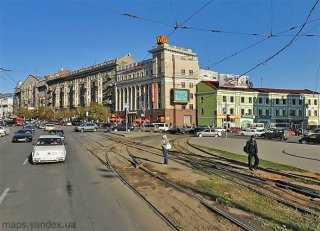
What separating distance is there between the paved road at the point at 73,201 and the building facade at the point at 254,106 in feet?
246

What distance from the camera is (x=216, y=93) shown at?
87.9 meters

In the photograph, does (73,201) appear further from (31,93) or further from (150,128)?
(31,93)

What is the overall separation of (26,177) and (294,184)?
10.2m

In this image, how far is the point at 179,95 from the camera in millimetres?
93625

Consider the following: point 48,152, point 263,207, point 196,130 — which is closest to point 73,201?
point 263,207

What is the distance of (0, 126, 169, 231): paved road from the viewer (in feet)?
25.6

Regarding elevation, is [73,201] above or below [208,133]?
above

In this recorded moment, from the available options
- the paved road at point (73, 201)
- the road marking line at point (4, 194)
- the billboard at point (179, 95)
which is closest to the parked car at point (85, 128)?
the billboard at point (179, 95)

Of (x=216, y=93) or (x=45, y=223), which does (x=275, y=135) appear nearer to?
(x=216, y=93)

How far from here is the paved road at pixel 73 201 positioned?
781cm

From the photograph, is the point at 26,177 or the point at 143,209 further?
the point at 26,177

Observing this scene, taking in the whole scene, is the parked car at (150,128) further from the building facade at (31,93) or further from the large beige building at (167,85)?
the building facade at (31,93)

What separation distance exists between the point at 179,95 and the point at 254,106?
65.5 ft

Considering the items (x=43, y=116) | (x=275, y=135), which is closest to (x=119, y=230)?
(x=275, y=135)
